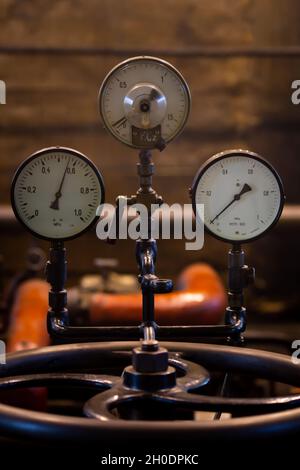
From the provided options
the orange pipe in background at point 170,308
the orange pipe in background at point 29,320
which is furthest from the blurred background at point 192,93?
the orange pipe in background at point 170,308

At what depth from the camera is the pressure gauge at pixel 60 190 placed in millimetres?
1402

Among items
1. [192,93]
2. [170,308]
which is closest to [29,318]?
[170,308]

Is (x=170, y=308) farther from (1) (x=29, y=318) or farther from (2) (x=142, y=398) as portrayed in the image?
(2) (x=142, y=398)

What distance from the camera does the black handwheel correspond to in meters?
0.93

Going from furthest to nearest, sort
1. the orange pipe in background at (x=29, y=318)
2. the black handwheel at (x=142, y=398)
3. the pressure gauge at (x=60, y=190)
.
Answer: the orange pipe in background at (x=29, y=318), the pressure gauge at (x=60, y=190), the black handwheel at (x=142, y=398)

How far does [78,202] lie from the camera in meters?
1.41

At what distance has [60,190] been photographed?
141 cm

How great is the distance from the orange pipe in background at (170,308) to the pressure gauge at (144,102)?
1.38m

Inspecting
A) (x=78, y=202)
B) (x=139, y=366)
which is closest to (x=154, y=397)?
(x=139, y=366)

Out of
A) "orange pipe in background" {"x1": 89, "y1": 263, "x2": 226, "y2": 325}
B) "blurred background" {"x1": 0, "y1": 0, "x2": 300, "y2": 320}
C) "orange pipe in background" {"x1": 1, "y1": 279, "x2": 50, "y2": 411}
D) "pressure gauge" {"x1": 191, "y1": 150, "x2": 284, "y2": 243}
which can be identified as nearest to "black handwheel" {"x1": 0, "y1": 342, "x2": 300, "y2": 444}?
"pressure gauge" {"x1": 191, "y1": 150, "x2": 284, "y2": 243}

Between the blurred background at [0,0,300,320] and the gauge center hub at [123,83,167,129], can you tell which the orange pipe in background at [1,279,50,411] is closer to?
the gauge center hub at [123,83,167,129]

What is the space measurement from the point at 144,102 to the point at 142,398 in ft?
1.79

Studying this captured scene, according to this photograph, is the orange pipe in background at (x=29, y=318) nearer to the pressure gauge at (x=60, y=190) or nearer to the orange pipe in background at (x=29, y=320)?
the orange pipe in background at (x=29, y=320)
